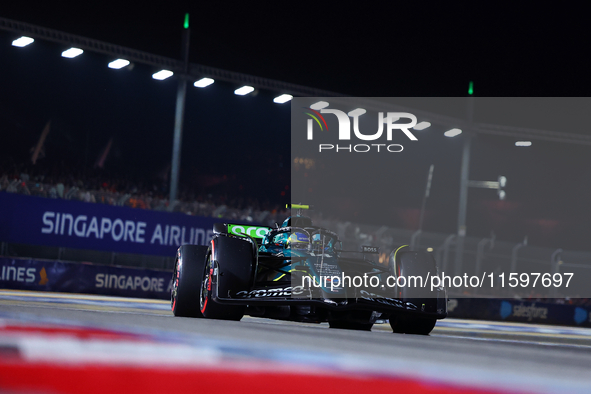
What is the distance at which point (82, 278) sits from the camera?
1573cm

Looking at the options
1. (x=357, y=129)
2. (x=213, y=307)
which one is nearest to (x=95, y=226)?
(x=357, y=129)

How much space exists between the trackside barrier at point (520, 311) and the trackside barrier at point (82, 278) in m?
7.18

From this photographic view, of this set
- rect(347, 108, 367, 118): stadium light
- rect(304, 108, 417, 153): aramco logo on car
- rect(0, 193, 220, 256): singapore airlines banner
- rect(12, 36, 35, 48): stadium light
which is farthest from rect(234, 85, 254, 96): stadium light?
rect(12, 36, 35, 48): stadium light

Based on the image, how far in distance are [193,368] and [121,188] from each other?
20.1m

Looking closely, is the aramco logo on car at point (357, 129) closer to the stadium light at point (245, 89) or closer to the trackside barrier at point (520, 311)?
the stadium light at point (245, 89)

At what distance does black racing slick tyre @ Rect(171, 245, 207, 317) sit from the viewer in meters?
7.41

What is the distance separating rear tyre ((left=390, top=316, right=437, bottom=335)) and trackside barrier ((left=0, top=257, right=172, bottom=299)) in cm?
999

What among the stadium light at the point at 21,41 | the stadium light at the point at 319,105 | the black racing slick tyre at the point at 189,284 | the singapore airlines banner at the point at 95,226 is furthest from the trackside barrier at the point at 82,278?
the black racing slick tyre at the point at 189,284

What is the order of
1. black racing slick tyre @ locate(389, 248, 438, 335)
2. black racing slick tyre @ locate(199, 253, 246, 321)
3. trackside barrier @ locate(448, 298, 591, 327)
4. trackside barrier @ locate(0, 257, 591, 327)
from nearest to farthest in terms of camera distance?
black racing slick tyre @ locate(199, 253, 246, 321) → black racing slick tyre @ locate(389, 248, 438, 335) → trackside barrier @ locate(0, 257, 591, 327) → trackside barrier @ locate(448, 298, 591, 327)

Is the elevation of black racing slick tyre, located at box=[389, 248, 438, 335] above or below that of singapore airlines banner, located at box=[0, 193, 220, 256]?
below

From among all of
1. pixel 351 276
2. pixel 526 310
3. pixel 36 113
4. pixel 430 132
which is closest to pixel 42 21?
pixel 36 113

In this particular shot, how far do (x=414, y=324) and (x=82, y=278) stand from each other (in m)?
10.3

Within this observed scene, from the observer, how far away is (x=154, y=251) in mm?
17156

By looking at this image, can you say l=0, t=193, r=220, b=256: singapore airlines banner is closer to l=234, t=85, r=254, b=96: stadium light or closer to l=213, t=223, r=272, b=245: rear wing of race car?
l=234, t=85, r=254, b=96: stadium light
